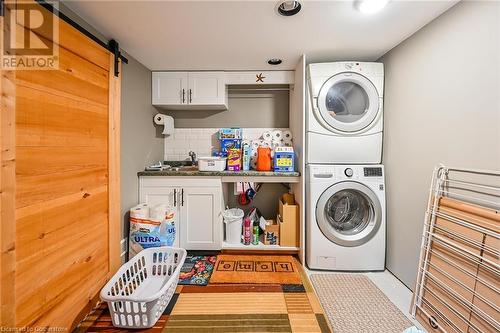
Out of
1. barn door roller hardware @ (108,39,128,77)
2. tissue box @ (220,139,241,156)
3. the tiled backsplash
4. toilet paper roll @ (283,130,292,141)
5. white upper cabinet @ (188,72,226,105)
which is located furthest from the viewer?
the tiled backsplash

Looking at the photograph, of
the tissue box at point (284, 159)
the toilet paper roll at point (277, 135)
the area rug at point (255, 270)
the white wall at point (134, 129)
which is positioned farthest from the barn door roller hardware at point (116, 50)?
the area rug at point (255, 270)

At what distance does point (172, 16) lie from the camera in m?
1.47

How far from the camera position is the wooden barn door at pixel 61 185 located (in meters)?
1.04

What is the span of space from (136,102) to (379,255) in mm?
2727

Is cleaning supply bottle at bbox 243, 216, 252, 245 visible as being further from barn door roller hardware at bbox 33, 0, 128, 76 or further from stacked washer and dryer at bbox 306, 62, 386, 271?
barn door roller hardware at bbox 33, 0, 128, 76

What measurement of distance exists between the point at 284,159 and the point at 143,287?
1664mm

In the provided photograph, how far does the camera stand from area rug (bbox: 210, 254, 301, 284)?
1926mm

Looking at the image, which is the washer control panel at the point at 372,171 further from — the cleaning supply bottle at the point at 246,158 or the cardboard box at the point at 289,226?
the cleaning supply bottle at the point at 246,158

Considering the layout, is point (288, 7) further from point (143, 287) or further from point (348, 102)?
point (143, 287)

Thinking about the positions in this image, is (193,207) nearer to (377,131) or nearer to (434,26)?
(377,131)

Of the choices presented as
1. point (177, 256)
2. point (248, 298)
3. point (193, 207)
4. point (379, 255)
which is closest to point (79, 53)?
point (193, 207)

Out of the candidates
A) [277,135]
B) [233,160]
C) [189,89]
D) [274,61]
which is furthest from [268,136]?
[189,89]

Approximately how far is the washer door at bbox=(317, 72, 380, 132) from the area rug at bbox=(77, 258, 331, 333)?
4.92ft

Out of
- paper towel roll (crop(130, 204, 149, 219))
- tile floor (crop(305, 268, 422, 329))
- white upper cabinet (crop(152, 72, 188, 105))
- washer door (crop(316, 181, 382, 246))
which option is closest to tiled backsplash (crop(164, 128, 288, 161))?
white upper cabinet (crop(152, 72, 188, 105))
